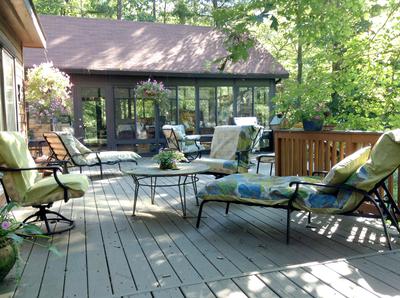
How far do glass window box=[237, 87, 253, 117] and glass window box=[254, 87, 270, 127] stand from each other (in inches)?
6.9

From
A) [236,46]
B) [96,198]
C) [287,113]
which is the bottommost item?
[96,198]

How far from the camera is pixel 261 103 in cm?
1216

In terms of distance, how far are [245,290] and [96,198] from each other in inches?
128

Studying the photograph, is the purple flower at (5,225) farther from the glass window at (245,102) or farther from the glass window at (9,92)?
the glass window at (245,102)

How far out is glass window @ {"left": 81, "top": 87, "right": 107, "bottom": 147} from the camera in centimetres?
1034

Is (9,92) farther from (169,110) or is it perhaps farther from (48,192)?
(169,110)

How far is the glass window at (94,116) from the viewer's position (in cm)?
1034

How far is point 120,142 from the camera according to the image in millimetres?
10711

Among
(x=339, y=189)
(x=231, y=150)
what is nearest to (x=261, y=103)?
(x=231, y=150)

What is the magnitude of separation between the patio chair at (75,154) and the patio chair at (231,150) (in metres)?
2.04

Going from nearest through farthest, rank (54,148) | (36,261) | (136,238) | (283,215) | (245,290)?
1. (245,290)
2. (36,261)
3. (136,238)
4. (283,215)
5. (54,148)

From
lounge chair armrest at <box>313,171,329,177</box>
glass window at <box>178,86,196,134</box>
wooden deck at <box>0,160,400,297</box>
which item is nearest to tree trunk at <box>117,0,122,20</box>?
glass window at <box>178,86,196,134</box>

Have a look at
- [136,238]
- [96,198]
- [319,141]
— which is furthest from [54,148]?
[319,141]

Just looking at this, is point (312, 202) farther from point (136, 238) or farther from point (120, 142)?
point (120, 142)
